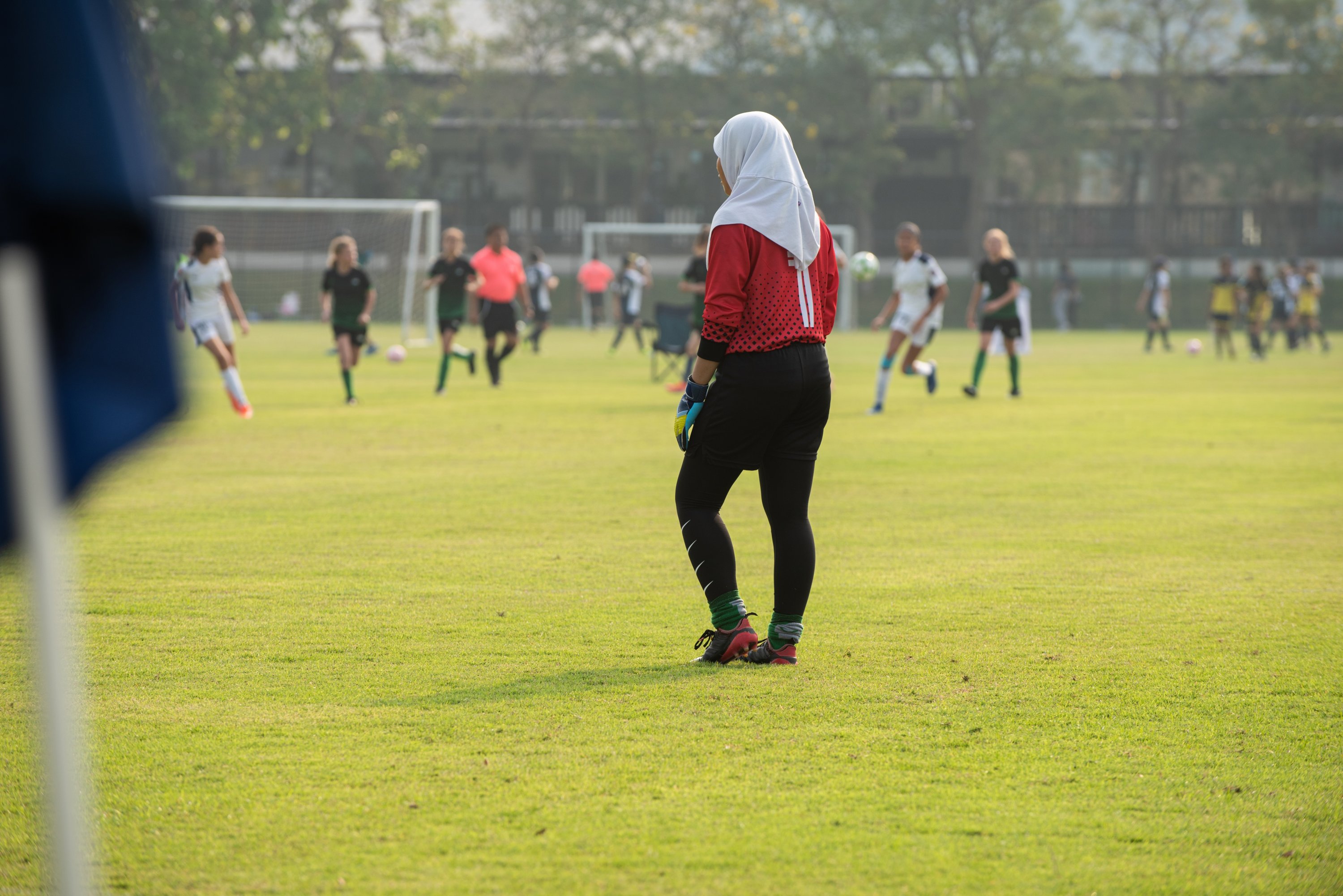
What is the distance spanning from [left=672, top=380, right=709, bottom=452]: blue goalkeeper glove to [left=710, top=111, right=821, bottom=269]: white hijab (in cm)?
56

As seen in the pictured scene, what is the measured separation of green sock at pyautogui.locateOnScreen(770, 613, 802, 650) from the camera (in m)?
5.70

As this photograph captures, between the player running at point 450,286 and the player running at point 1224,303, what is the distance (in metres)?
17.4

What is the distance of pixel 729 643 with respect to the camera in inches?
225

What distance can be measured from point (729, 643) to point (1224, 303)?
2894 cm

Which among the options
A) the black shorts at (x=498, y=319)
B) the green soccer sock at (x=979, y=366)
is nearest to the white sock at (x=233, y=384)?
the black shorts at (x=498, y=319)

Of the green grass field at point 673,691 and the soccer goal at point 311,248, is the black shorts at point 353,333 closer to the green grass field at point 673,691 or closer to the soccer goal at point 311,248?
the green grass field at point 673,691

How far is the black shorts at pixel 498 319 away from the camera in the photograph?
2074 cm

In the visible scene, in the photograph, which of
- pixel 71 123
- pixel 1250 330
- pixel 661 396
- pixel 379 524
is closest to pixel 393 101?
pixel 1250 330

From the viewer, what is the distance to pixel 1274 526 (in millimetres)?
9516

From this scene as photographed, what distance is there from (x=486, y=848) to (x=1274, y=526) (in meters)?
7.15

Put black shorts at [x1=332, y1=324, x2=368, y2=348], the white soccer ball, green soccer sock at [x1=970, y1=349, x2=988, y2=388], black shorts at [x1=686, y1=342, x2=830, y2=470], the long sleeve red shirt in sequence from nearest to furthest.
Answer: the long sleeve red shirt < black shorts at [x1=686, y1=342, x2=830, y2=470] < black shorts at [x1=332, y1=324, x2=368, y2=348] < green soccer sock at [x1=970, y1=349, x2=988, y2=388] < the white soccer ball

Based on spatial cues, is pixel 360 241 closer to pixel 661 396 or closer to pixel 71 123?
pixel 661 396

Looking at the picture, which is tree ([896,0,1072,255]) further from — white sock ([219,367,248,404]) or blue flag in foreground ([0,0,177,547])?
blue flag in foreground ([0,0,177,547])

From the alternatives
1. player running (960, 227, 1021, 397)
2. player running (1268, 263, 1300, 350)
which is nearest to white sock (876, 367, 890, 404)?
player running (960, 227, 1021, 397)
